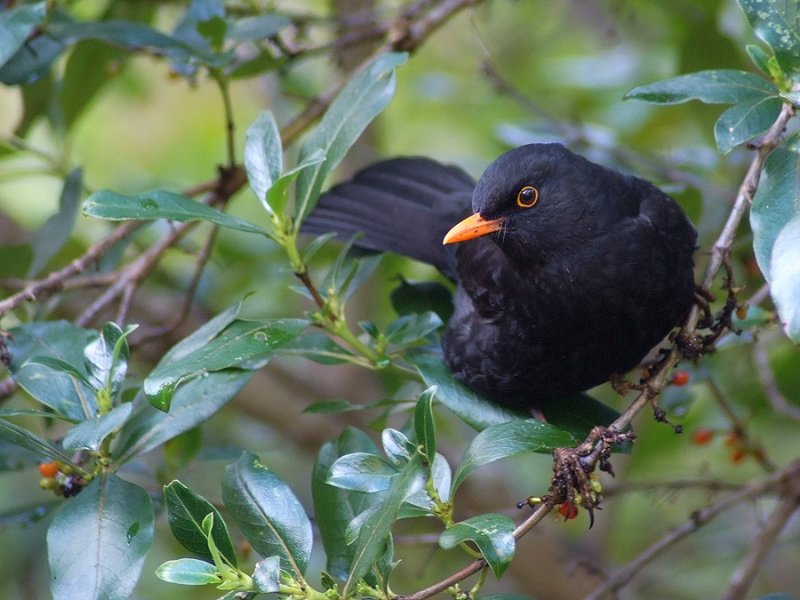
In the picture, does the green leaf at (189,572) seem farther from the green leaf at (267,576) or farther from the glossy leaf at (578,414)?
the glossy leaf at (578,414)

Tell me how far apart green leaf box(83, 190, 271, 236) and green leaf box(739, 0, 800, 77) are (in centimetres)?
134

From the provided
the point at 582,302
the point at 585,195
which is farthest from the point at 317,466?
the point at 585,195

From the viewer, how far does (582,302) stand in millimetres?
3031

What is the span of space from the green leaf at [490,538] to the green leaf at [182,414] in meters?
0.82

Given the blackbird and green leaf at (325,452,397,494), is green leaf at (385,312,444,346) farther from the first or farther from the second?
green leaf at (325,452,397,494)

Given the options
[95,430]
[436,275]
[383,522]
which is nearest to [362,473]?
[383,522]

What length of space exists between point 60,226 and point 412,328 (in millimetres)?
1447

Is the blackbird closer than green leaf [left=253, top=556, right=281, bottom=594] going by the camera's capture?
No

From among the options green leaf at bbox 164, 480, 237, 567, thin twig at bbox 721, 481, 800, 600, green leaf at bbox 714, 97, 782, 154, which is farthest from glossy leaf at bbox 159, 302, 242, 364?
thin twig at bbox 721, 481, 800, 600

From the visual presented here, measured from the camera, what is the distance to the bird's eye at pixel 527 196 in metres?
3.10

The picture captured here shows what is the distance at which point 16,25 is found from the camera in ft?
9.87

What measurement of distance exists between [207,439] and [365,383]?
0.83m

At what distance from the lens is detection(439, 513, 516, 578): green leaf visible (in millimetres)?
2010

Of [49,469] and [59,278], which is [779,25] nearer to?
[59,278]
